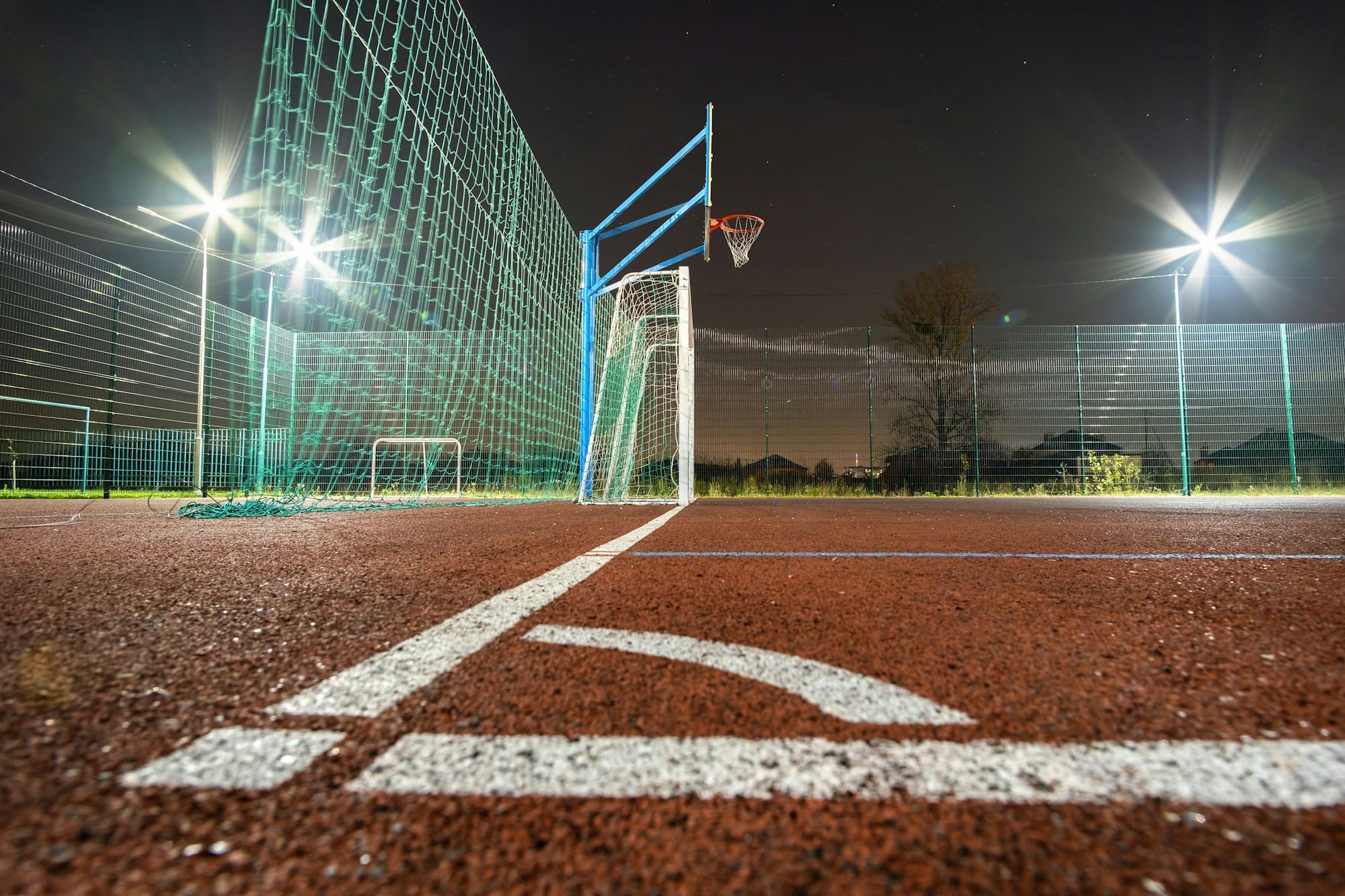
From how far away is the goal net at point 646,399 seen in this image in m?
8.52

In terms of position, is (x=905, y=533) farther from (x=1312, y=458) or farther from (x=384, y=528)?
(x=1312, y=458)

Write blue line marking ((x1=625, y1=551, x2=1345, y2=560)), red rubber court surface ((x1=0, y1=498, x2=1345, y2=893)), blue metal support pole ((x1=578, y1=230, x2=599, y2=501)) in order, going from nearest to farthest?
red rubber court surface ((x1=0, y1=498, x2=1345, y2=893)) → blue line marking ((x1=625, y1=551, x2=1345, y2=560)) → blue metal support pole ((x1=578, y1=230, x2=599, y2=501))

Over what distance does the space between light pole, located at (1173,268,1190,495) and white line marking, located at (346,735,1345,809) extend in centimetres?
1625

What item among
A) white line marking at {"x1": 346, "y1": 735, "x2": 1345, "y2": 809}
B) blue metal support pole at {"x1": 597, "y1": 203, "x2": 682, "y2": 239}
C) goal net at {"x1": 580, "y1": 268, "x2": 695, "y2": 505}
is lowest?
white line marking at {"x1": 346, "y1": 735, "x2": 1345, "y2": 809}

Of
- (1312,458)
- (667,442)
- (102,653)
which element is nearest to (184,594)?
(102,653)

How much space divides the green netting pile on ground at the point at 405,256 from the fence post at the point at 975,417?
331 inches

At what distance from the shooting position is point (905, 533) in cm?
381

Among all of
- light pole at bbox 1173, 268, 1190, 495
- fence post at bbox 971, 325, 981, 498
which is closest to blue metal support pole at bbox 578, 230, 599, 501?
fence post at bbox 971, 325, 981, 498

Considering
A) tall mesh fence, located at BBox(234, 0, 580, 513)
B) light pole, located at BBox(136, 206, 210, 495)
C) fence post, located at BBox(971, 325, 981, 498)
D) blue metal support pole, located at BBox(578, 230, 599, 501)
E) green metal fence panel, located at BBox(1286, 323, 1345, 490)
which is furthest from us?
green metal fence panel, located at BBox(1286, 323, 1345, 490)

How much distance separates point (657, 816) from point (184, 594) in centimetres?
175

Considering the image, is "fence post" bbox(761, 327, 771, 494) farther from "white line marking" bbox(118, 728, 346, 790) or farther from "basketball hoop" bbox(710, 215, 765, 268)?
"white line marking" bbox(118, 728, 346, 790)

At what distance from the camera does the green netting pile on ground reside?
4.66 meters

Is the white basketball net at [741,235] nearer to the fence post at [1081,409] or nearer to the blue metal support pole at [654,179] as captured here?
the blue metal support pole at [654,179]

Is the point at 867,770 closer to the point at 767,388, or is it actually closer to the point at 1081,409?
the point at 767,388
